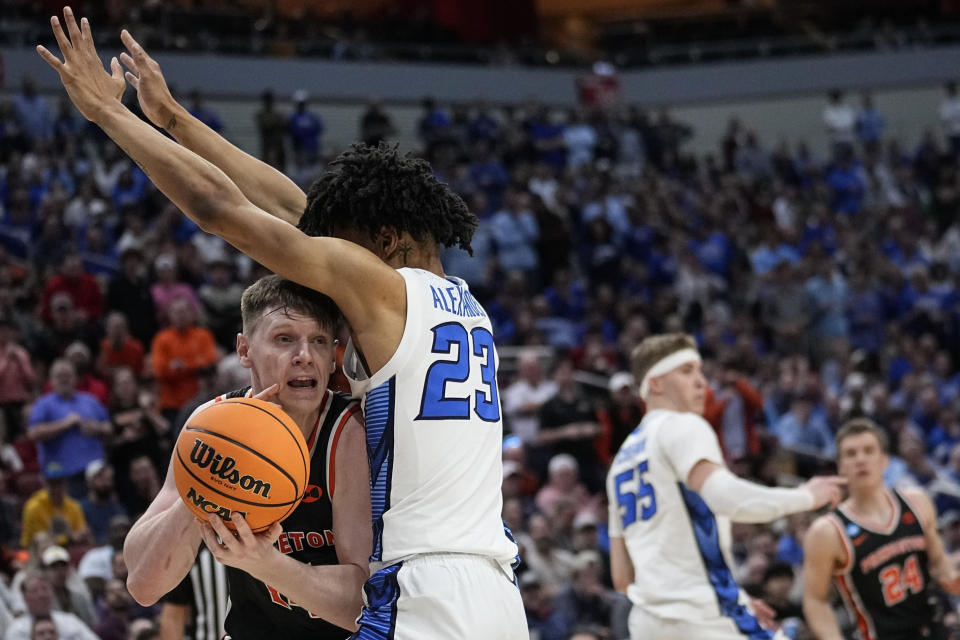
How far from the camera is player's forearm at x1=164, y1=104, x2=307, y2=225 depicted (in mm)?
4363

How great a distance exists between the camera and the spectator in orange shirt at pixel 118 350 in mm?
10977

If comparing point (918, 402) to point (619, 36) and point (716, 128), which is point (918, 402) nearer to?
point (716, 128)

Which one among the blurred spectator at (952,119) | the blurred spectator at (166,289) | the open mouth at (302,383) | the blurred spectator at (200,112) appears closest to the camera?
the open mouth at (302,383)

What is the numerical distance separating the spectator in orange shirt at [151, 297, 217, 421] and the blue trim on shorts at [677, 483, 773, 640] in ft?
18.6

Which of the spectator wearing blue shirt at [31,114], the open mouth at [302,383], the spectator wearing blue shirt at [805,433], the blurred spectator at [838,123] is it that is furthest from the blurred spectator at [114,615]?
the blurred spectator at [838,123]

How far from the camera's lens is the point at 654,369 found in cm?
647

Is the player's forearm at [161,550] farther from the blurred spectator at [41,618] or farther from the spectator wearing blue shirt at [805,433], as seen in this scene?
the spectator wearing blue shirt at [805,433]

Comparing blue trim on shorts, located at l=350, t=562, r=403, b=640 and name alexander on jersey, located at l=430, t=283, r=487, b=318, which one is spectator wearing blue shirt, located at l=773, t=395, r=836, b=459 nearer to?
name alexander on jersey, located at l=430, t=283, r=487, b=318

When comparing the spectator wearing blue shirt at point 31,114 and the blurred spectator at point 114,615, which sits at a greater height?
the spectator wearing blue shirt at point 31,114

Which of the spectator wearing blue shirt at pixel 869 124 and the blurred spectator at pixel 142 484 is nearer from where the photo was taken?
the blurred spectator at pixel 142 484

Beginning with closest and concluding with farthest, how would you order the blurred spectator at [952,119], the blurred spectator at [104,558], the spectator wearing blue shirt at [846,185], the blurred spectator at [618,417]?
the blurred spectator at [104,558]
the blurred spectator at [618,417]
the spectator wearing blue shirt at [846,185]
the blurred spectator at [952,119]

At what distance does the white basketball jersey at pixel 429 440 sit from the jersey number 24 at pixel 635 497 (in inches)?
95.0

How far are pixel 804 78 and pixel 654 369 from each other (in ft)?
63.9

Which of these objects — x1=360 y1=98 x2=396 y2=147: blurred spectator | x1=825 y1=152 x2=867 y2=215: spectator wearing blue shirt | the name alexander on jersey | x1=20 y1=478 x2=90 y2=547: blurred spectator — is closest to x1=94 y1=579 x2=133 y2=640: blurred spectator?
x1=20 y1=478 x2=90 y2=547: blurred spectator
